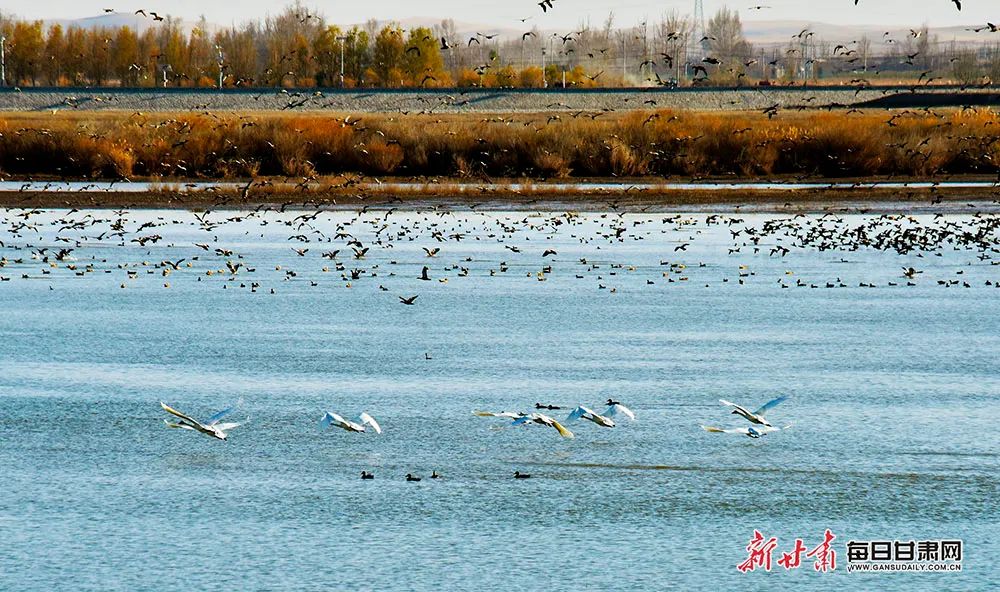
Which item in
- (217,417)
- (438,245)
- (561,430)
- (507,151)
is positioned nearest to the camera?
(561,430)

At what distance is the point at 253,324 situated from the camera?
37.9 ft

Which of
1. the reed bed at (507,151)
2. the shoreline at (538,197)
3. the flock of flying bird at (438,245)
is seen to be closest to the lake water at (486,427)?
the flock of flying bird at (438,245)

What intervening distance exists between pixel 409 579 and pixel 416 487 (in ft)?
4.11

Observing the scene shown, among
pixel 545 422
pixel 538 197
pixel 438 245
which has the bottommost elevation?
pixel 538 197

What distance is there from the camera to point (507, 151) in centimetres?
3697

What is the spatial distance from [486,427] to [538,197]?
20632mm

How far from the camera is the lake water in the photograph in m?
5.64

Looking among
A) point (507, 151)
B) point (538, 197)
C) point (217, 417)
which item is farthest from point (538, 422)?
point (507, 151)

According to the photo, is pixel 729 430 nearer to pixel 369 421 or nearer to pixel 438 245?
pixel 369 421

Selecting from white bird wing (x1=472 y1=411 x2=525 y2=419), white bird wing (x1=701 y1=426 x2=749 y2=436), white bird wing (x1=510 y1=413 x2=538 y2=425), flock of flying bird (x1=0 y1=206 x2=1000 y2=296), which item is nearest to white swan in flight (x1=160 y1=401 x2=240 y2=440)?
white bird wing (x1=472 y1=411 x2=525 y2=419)

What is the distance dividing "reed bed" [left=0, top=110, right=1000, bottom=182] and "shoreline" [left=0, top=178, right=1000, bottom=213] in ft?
12.0

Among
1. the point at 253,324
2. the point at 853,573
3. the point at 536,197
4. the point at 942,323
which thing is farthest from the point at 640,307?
the point at 536,197

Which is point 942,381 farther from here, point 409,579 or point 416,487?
point 409,579

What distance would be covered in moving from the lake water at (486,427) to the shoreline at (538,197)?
10.4m
